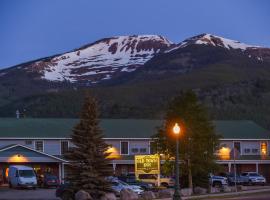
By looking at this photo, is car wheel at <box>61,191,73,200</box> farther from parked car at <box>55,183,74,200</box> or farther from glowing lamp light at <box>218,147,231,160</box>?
glowing lamp light at <box>218,147,231,160</box>

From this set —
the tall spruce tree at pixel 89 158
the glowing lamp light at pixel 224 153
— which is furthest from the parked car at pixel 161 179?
the glowing lamp light at pixel 224 153

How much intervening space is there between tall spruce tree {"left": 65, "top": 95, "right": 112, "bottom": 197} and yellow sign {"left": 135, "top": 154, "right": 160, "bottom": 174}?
613 cm

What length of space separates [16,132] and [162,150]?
2679 cm

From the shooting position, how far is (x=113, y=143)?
235 feet

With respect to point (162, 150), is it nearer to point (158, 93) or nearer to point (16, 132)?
point (16, 132)

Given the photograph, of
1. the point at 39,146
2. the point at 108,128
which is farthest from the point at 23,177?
the point at 108,128

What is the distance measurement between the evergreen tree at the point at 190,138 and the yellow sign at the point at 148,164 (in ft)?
5.55

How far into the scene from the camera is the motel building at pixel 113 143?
65.7 meters

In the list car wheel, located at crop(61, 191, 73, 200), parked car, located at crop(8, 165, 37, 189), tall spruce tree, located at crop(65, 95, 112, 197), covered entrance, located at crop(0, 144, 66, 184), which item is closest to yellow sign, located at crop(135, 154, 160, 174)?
tall spruce tree, located at crop(65, 95, 112, 197)

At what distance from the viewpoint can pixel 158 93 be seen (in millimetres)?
176000

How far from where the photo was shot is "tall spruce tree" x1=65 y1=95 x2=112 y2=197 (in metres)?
39.5

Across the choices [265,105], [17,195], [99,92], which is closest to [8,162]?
[17,195]

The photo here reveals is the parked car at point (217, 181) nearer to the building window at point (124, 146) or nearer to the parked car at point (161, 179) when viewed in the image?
the parked car at point (161, 179)

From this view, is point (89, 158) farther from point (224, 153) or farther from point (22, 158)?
point (224, 153)
